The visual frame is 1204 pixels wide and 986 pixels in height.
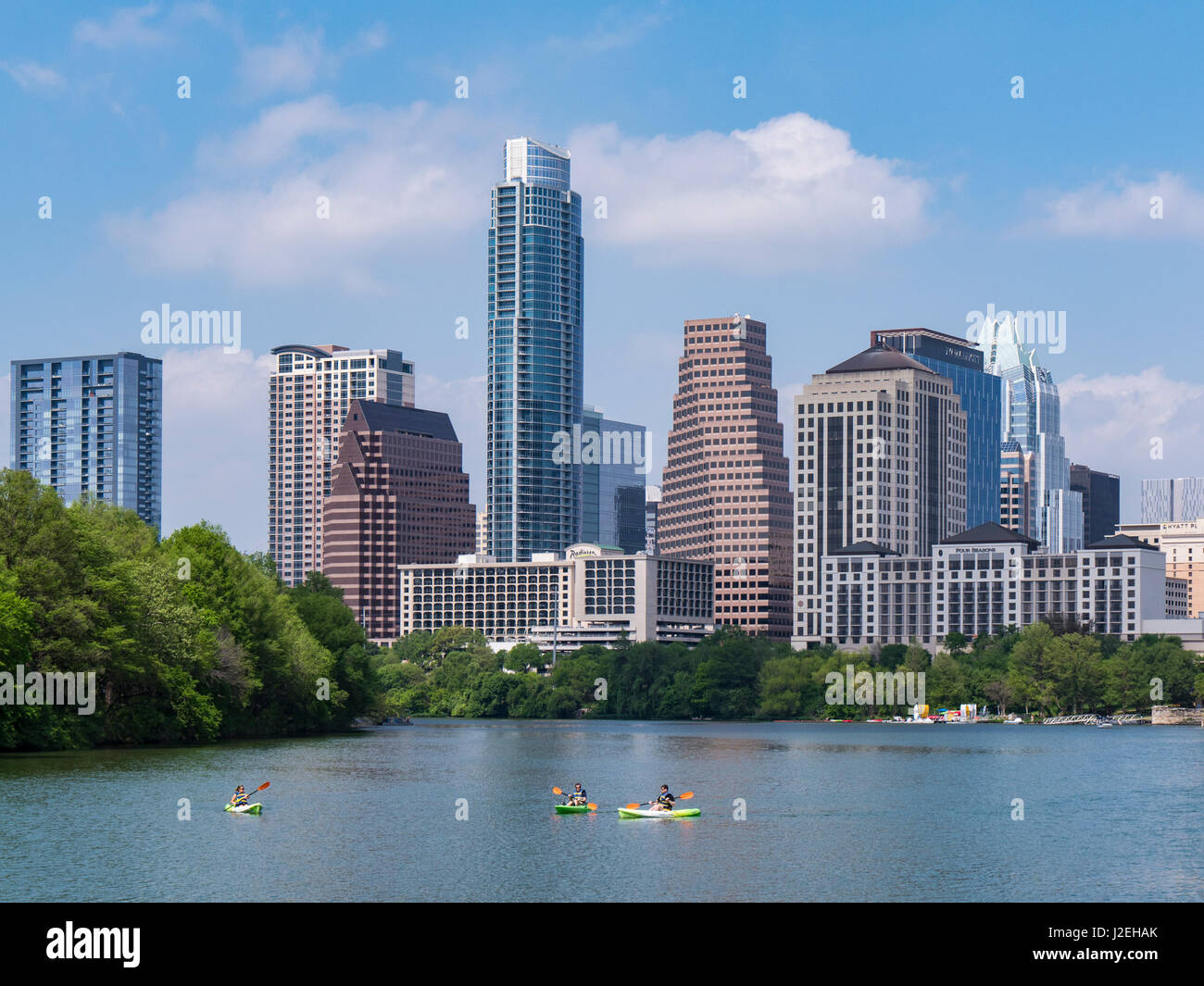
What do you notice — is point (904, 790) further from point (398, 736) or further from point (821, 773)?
point (398, 736)

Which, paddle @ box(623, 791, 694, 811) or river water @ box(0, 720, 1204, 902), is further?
paddle @ box(623, 791, 694, 811)

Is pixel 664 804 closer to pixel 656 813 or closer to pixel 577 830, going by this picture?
pixel 656 813
